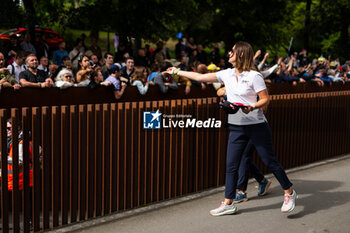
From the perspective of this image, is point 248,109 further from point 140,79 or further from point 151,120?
point 140,79

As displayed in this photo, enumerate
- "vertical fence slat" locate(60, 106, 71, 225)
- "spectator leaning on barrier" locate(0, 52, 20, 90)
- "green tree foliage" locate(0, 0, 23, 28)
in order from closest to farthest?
1. "vertical fence slat" locate(60, 106, 71, 225)
2. "spectator leaning on barrier" locate(0, 52, 20, 90)
3. "green tree foliage" locate(0, 0, 23, 28)

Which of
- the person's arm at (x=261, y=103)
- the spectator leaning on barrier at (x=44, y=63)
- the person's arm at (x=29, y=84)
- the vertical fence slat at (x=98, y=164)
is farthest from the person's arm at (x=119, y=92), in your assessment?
the person's arm at (x=261, y=103)

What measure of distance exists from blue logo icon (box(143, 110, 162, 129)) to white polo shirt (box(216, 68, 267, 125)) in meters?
1.04

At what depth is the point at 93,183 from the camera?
6.22 metres

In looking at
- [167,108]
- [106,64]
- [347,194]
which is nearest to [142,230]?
[167,108]

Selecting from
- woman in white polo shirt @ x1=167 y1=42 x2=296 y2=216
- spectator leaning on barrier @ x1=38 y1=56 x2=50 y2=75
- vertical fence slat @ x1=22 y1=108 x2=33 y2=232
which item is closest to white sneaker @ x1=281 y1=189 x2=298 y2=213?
woman in white polo shirt @ x1=167 y1=42 x2=296 y2=216

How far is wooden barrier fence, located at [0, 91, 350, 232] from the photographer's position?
5.55m

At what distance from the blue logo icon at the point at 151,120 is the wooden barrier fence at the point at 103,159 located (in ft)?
0.19

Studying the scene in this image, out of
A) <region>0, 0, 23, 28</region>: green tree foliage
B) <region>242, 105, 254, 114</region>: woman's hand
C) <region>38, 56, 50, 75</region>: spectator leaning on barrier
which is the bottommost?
<region>242, 105, 254, 114</region>: woman's hand

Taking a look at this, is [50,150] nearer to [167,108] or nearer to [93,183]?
[93,183]

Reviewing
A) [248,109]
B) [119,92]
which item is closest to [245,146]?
[248,109]

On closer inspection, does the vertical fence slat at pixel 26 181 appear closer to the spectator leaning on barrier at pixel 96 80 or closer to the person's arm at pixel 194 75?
the person's arm at pixel 194 75

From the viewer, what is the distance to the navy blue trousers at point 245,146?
20.2 feet

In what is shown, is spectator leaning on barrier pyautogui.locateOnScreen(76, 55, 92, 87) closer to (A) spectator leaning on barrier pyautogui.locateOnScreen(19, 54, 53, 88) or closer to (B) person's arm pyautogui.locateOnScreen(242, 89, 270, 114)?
(A) spectator leaning on barrier pyautogui.locateOnScreen(19, 54, 53, 88)
